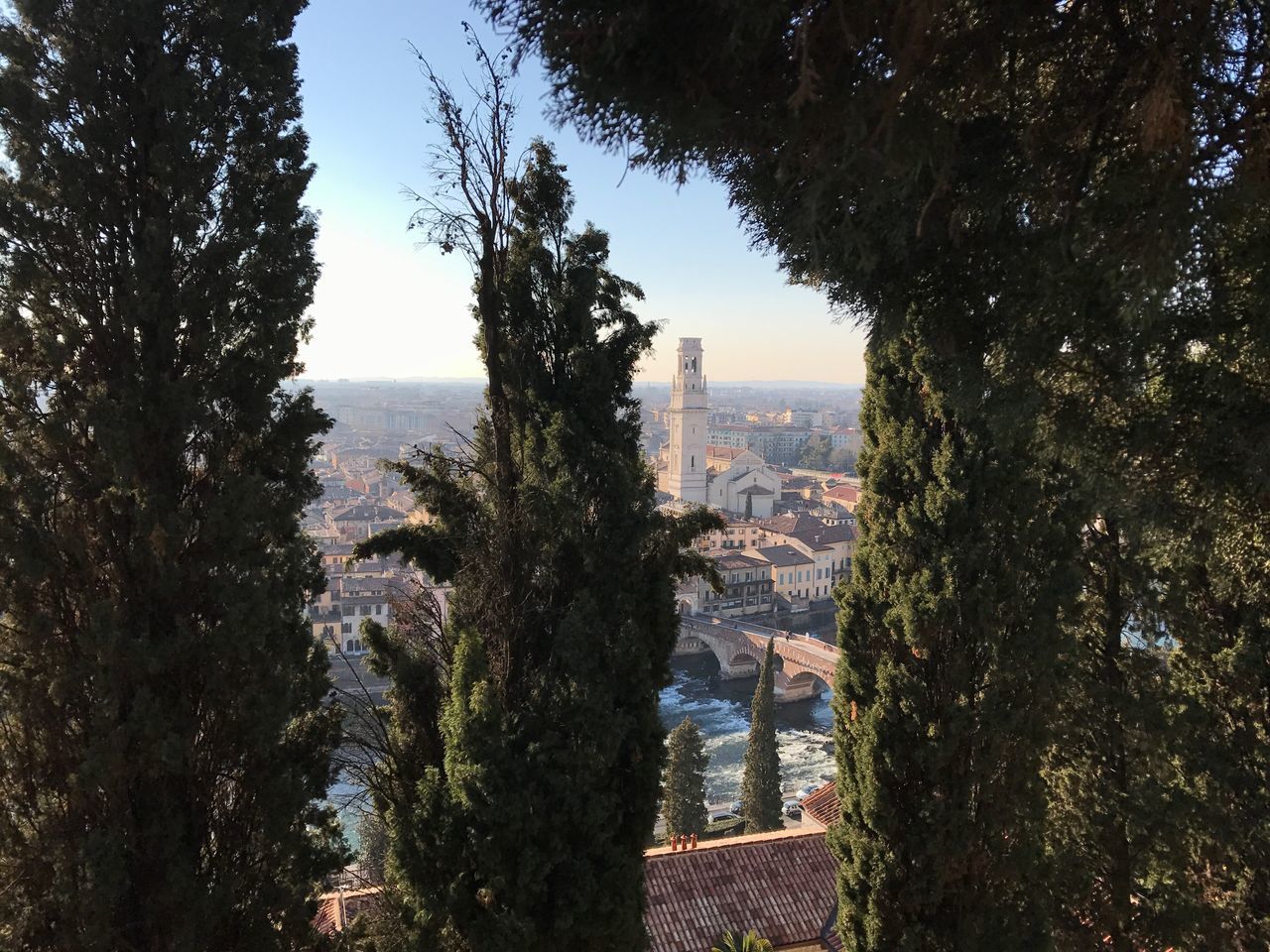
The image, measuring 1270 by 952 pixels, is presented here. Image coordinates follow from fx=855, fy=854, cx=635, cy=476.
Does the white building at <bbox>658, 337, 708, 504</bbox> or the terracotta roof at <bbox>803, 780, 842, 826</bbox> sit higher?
the white building at <bbox>658, 337, 708, 504</bbox>

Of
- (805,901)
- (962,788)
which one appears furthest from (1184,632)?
(805,901)

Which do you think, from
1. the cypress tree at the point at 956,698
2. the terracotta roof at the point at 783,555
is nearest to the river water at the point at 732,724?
the terracotta roof at the point at 783,555

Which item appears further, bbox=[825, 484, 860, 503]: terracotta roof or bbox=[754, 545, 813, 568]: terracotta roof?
bbox=[825, 484, 860, 503]: terracotta roof

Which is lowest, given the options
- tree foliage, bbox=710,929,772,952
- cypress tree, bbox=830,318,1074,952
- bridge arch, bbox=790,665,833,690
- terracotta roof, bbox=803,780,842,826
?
bridge arch, bbox=790,665,833,690

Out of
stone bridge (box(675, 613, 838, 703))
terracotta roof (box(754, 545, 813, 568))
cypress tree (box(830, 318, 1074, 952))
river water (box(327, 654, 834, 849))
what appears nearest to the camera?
cypress tree (box(830, 318, 1074, 952))

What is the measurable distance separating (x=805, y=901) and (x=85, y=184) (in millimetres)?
8572

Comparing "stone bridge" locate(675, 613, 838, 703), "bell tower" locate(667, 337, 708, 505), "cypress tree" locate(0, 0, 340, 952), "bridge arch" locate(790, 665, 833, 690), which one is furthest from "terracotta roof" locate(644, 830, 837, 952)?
"bell tower" locate(667, 337, 708, 505)

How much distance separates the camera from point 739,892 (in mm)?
8617

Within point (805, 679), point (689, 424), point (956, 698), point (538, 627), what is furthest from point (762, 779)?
point (689, 424)

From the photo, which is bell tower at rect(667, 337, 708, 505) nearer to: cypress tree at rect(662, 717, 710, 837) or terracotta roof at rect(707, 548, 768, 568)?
terracotta roof at rect(707, 548, 768, 568)

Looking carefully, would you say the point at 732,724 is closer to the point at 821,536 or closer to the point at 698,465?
the point at 821,536

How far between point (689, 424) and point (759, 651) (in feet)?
85.2

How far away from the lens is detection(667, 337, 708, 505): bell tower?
193 feet

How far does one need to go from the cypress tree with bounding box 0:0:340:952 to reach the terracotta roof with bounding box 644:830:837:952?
508 cm
